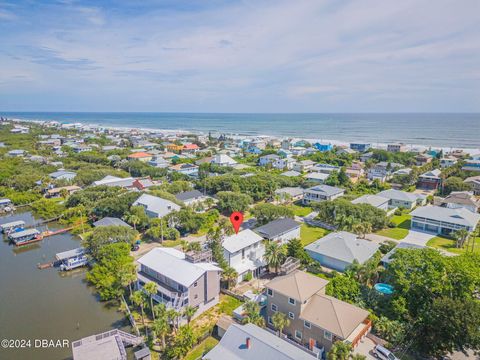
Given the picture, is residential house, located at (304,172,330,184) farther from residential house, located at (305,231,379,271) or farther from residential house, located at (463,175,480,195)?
residential house, located at (305,231,379,271)

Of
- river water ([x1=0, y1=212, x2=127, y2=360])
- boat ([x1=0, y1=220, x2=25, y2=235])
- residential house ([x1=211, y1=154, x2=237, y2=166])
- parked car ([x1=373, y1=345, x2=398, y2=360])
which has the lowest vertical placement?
river water ([x1=0, y1=212, x2=127, y2=360])

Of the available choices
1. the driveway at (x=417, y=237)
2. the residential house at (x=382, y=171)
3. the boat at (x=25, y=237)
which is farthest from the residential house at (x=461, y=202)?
the boat at (x=25, y=237)

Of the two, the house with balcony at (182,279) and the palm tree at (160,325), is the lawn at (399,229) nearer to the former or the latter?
the house with balcony at (182,279)

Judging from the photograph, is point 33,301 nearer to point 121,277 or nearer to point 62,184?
point 121,277

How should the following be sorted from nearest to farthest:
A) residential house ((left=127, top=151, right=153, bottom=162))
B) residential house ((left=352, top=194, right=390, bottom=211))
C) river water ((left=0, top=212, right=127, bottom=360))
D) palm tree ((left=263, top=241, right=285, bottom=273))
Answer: river water ((left=0, top=212, right=127, bottom=360)) → palm tree ((left=263, top=241, right=285, bottom=273)) → residential house ((left=352, top=194, right=390, bottom=211)) → residential house ((left=127, top=151, right=153, bottom=162))

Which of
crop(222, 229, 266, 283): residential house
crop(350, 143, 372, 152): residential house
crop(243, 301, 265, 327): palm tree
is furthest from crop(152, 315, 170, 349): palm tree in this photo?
crop(350, 143, 372, 152): residential house

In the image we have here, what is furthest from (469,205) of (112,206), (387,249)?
(112,206)
